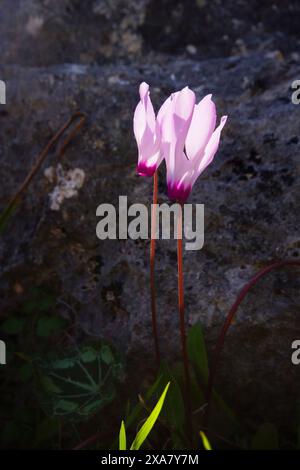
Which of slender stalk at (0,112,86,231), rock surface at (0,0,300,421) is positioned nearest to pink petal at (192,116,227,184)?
rock surface at (0,0,300,421)

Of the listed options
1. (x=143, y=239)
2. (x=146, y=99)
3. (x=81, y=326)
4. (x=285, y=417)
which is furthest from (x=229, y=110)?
(x=285, y=417)

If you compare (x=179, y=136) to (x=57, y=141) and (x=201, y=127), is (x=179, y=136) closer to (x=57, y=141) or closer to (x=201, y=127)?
(x=201, y=127)

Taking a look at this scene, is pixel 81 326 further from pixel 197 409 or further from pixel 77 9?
pixel 77 9

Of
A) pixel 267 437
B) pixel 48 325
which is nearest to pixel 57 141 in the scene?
pixel 48 325
